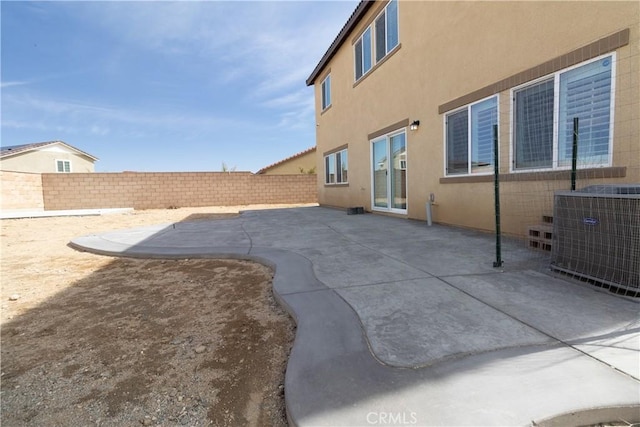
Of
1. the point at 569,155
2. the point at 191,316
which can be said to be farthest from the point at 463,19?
the point at 191,316

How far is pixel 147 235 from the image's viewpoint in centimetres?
746

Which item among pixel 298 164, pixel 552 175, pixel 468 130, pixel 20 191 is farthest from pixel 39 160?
pixel 552 175

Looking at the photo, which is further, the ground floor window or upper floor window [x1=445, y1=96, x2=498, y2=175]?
the ground floor window

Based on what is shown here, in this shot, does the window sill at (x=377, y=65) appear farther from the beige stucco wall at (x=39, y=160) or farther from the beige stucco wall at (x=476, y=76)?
the beige stucco wall at (x=39, y=160)

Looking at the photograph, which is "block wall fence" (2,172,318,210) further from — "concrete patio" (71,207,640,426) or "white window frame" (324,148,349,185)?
"concrete patio" (71,207,640,426)

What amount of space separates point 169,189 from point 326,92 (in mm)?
10894

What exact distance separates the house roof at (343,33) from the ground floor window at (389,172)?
4024 millimetres

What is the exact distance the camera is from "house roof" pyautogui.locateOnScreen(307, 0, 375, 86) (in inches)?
367

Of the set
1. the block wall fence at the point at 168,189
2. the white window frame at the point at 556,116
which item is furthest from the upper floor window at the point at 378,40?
the block wall fence at the point at 168,189

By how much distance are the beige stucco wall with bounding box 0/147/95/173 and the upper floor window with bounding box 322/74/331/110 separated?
2601 centimetres

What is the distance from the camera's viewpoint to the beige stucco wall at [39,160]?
24.2m

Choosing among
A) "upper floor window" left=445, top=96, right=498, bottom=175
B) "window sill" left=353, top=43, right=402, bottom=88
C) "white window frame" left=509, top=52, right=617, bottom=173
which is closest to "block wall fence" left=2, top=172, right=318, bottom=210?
"window sill" left=353, top=43, right=402, bottom=88

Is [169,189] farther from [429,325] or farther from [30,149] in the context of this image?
[429,325]

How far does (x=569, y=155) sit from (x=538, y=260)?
1.67m
